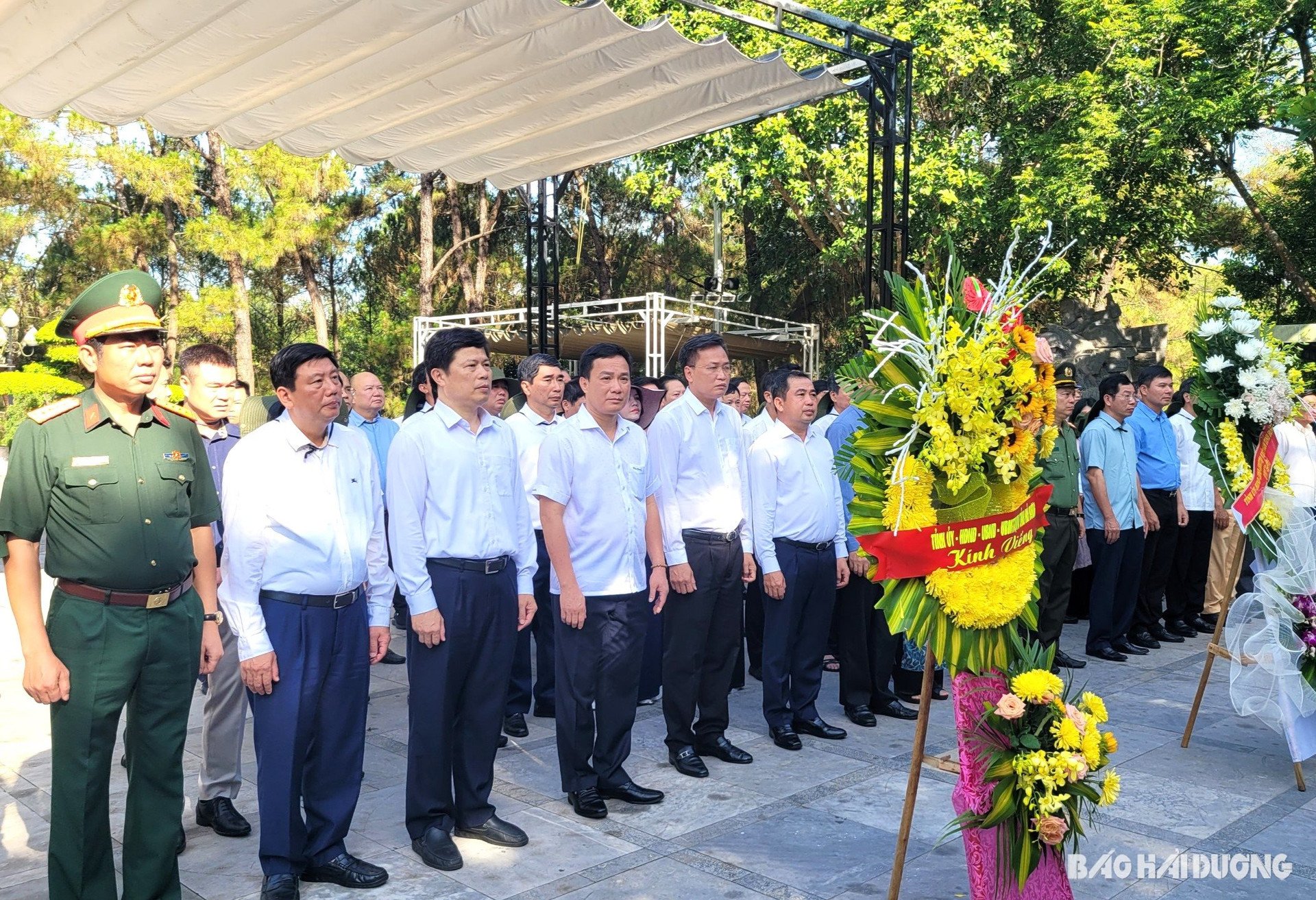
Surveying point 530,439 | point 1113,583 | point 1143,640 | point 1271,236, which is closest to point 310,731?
point 530,439

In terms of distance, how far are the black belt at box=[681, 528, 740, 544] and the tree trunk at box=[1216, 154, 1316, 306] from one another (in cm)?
1454

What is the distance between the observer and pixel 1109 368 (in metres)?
16.2

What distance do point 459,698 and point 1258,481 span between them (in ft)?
12.5

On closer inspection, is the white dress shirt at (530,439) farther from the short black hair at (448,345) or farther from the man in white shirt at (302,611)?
the man in white shirt at (302,611)

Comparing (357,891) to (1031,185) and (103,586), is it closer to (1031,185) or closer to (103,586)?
(103,586)

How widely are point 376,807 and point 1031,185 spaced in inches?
547

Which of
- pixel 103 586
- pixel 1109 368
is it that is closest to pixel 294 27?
pixel 103 586

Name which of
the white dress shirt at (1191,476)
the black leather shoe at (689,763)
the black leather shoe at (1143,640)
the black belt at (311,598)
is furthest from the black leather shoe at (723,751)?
the white dress shirt at (1191,476)

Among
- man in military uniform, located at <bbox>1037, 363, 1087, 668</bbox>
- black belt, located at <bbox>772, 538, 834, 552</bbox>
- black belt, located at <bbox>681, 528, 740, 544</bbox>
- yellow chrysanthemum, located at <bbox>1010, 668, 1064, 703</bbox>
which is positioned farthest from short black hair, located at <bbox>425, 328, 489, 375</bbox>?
man in military uniform, located at <bbox>1037, 363, 1087, 668</bbox>

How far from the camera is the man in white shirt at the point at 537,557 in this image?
5629 millimetres

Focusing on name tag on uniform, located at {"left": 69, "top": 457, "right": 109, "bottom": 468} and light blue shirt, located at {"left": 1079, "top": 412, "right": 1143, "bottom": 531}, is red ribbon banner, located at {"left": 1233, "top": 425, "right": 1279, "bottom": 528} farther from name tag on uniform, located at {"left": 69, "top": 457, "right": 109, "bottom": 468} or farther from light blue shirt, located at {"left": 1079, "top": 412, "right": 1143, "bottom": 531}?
name tag on uniform, located at {"left": 69, "top": 457, "right": 109, "bottom": 468}

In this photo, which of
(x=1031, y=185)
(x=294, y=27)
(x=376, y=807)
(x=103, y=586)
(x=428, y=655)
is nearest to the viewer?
(x=103, y=586)

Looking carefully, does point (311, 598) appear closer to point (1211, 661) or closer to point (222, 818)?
point (222, 818)

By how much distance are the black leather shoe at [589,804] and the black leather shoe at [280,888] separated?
3.74ft
